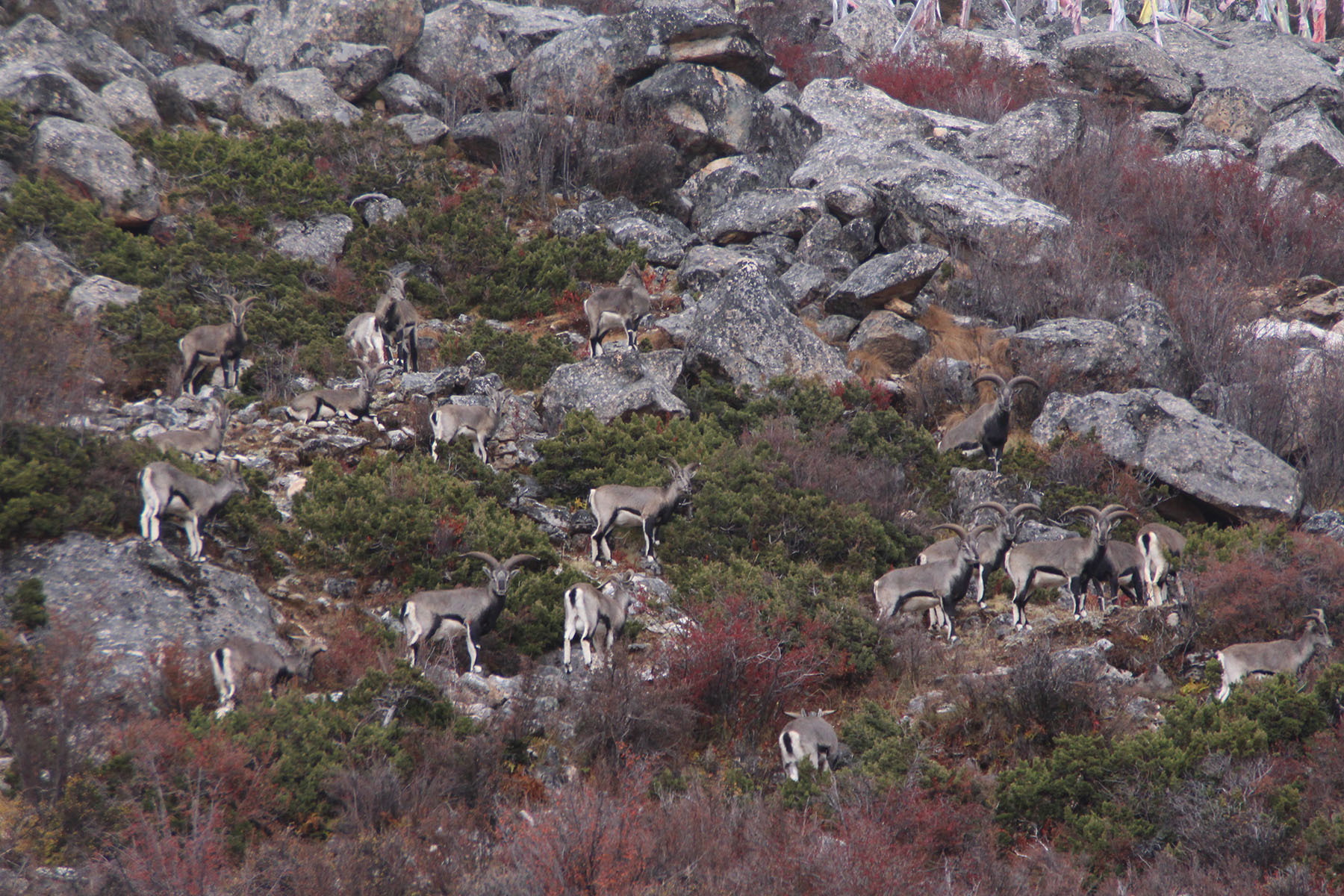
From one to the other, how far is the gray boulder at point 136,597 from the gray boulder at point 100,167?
11.6 metres

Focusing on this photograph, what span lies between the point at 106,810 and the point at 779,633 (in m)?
5.96

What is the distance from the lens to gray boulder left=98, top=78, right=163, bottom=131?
21438mm

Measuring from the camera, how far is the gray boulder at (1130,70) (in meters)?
29.5

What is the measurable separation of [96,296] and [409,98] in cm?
1165

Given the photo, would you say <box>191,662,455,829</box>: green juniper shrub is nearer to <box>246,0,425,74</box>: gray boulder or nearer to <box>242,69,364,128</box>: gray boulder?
<box>242,69,364,128</box>: gray boulder

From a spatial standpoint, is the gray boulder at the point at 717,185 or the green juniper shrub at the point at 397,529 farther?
the gray boulder at the point at 717,185

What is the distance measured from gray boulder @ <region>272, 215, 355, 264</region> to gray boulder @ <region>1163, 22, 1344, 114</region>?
24.3m

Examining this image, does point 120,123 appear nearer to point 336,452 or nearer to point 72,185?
point 72,185

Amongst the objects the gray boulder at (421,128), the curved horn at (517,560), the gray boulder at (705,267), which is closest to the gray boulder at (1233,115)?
the gray boulder at (705,267)

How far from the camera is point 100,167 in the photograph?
62.1ft

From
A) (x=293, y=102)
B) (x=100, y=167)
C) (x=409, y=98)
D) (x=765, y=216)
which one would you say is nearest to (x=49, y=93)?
(x=100, y=167)

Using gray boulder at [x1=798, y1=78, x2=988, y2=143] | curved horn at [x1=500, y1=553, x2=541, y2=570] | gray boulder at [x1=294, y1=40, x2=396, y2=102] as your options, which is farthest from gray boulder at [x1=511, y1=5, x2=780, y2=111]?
curved horn at [x1=500, y1=553, x2=541, y2=570]

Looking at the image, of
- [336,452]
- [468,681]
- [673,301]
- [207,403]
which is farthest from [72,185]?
[468,681]

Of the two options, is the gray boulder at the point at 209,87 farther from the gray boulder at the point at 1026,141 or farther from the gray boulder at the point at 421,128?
the gray boulder at the point at 1026,141
